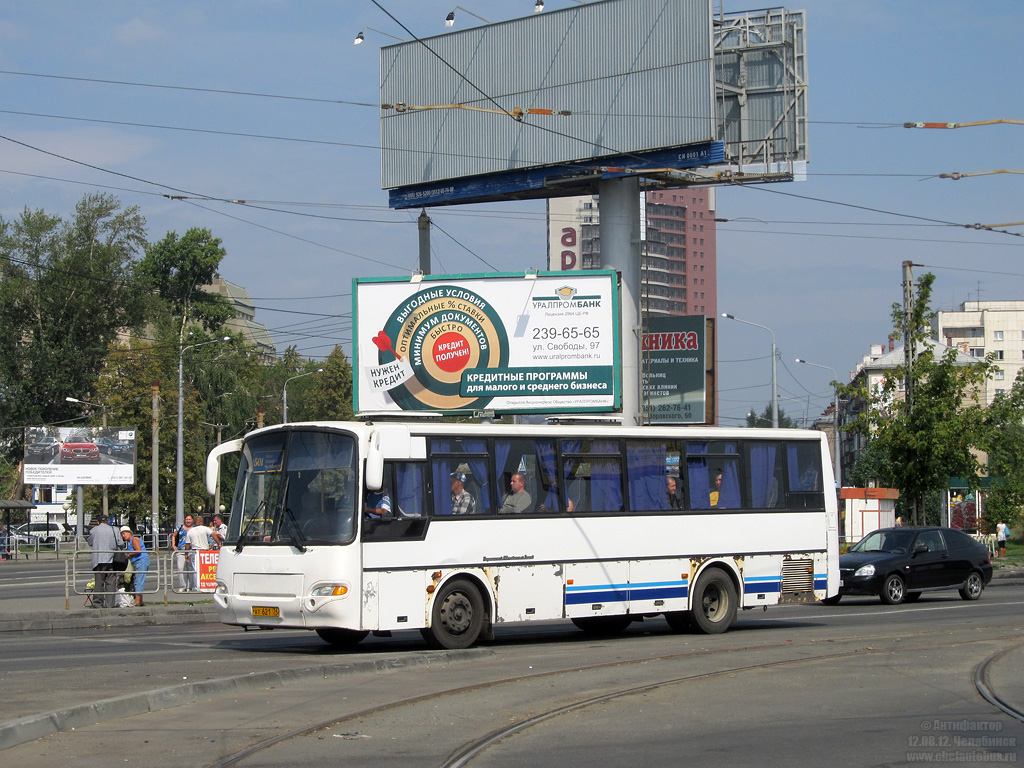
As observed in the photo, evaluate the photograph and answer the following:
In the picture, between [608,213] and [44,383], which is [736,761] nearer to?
[608,213]

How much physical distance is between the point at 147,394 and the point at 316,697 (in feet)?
170

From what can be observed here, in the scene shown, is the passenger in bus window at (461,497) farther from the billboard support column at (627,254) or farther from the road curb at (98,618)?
the billboard support column at (627,254)

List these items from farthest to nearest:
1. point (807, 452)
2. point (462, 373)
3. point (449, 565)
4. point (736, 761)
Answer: point (462, 373)
point (807, 452)
point (449, 565)
point (736, 761)

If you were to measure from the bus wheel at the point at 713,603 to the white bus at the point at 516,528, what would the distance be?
25mm

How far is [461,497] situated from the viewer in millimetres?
14688

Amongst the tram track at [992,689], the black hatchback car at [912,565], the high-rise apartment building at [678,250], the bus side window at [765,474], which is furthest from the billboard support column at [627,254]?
the high-rise apartment building at [678,250]

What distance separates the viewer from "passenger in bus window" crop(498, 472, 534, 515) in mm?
15023

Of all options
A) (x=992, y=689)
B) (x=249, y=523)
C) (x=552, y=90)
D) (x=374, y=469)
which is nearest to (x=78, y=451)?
(x=552, y=90)

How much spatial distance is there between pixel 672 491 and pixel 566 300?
13299mm

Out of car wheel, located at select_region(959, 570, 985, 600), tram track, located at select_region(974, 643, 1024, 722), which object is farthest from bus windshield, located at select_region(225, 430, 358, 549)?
car wheel, located at select_region(959, 570, 985, 600)

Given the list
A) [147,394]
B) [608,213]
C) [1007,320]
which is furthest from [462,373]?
[1007,320]

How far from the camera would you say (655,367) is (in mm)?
40531

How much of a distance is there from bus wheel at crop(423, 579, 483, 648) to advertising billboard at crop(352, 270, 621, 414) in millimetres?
14393

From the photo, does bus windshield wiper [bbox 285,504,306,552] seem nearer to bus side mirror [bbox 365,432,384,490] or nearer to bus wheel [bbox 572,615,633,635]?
bus side mirror [bbox 365,432,384,490]
